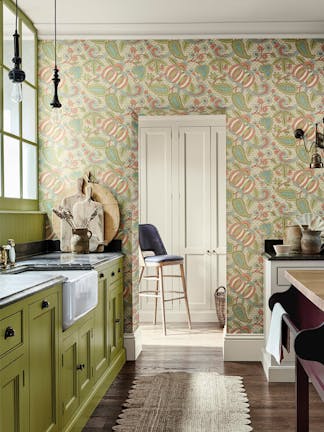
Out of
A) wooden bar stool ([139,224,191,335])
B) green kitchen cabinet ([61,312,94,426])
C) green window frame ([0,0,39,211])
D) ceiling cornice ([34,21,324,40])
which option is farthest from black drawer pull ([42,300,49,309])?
wooden bar stool ([139,224,191,335])

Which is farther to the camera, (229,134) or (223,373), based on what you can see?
(229,134)

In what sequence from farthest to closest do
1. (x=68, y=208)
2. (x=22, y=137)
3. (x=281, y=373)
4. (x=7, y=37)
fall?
(x=68, y=208), (x=22, y=137), (x=281, y=373), (x=7, y=37)

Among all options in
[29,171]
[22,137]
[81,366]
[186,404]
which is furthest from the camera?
[29,171]

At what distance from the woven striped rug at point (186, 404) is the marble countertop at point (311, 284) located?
1.01 metres

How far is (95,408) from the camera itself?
13.2 ft

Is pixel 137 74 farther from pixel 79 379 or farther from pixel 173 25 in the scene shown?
pixel 79 379

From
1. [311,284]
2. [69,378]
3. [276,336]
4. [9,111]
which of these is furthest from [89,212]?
[311,284]

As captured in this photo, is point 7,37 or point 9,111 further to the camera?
point 9,111

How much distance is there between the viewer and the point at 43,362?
2896 mm

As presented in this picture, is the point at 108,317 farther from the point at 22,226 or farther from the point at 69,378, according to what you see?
the point at 69,378

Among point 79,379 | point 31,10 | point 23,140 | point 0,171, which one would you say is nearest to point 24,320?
point 79,379

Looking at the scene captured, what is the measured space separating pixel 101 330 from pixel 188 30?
2.56 m

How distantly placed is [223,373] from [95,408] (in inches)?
49.6

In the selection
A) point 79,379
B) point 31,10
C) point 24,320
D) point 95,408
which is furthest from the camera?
point 31,10
